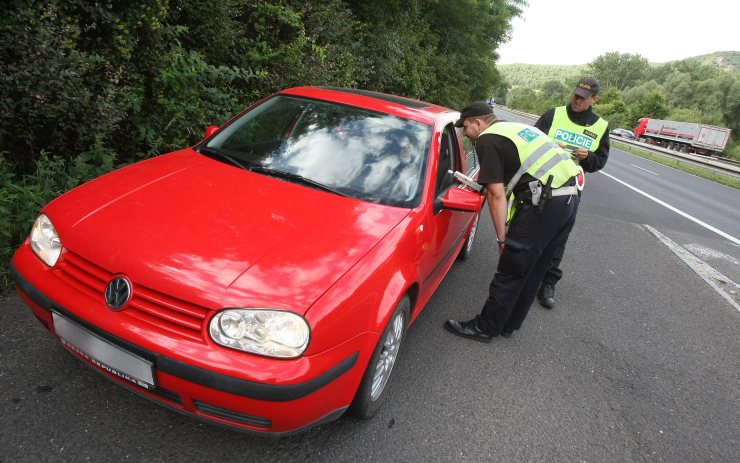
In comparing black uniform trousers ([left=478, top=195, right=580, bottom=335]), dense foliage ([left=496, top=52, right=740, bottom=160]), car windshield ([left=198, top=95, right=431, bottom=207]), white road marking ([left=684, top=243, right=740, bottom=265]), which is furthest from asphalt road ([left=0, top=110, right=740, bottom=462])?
dense foliage ([left=496, top=52, right=740, bottom=160])

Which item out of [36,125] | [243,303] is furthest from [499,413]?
[36,125]

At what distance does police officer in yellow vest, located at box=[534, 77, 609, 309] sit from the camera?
400 cm

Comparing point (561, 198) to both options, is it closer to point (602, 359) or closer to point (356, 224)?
point (602, 359)

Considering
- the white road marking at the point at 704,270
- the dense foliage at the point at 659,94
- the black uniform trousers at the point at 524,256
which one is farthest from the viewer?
the dense foliage at the point at 659,94

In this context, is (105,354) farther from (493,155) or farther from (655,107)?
(655,107)

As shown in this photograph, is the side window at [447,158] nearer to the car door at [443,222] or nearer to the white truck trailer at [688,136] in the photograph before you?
the car door at [443,222]

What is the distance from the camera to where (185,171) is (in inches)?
103

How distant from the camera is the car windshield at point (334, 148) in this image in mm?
2629

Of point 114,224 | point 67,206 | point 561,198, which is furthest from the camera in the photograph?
point 561,198

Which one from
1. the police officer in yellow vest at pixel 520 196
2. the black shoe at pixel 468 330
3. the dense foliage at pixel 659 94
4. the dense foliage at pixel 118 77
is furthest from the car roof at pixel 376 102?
the dense foliage at pixel 659 94

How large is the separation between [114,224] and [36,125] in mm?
2315

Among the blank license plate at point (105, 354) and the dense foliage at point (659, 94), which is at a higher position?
the dense foliage at point (659, 94)

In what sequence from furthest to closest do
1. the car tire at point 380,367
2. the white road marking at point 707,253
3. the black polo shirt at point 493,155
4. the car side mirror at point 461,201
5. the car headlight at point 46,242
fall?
the white road marking at point 707,253
the black polo shirt at point 493,155
the car side mirror at point 461,201
the car tire at point 380,367
the car headlight at point 46,242

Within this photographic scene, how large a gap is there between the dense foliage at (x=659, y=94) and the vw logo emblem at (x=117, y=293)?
61982mm
